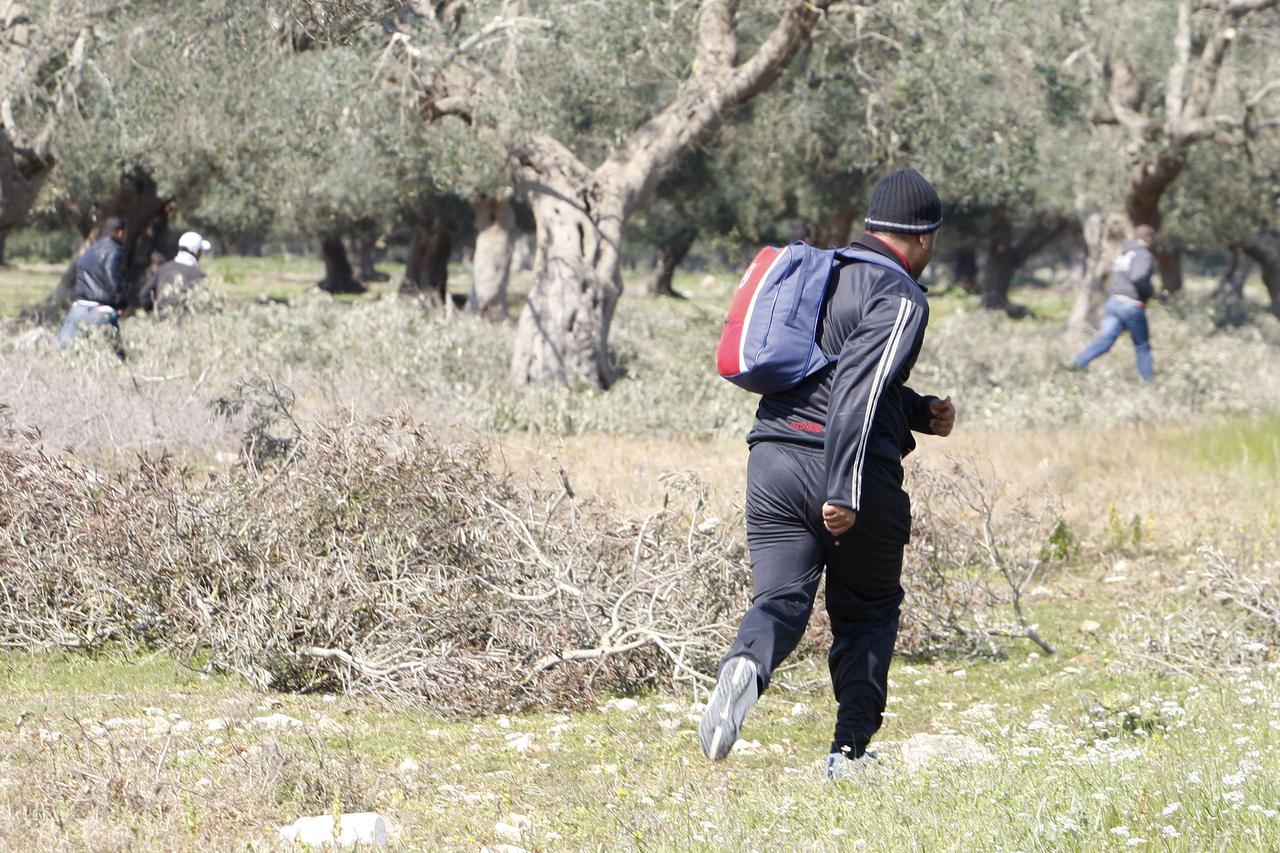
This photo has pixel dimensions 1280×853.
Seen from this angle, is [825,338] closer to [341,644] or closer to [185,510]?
[341,644]

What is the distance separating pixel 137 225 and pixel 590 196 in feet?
45.4

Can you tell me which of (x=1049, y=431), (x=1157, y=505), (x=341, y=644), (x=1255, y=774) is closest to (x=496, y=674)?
(x=341, y=644)

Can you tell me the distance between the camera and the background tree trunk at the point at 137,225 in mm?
23969

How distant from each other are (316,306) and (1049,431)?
9.14 meters

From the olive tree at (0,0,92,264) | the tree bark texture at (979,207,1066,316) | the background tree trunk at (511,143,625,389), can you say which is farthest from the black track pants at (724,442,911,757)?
the tree bark texture at (979,207,1066,316)

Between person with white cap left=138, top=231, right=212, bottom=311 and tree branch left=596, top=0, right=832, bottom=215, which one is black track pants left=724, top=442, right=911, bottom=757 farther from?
person with white cap left=138, top=231, right=212, bottom=311

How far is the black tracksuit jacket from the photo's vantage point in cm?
421

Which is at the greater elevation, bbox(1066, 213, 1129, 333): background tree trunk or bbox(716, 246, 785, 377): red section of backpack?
bbox(716, 246, 785, 377): red section of backpack

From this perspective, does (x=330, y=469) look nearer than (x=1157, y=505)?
Yes

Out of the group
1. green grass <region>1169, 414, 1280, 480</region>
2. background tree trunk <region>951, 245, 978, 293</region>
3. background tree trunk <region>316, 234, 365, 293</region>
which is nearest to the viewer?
green grass <region>1169, 414, 1280, 480</region>

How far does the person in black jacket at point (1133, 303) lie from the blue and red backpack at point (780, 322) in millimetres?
12845

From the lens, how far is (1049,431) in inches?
528

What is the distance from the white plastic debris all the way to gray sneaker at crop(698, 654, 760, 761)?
922 millimetres

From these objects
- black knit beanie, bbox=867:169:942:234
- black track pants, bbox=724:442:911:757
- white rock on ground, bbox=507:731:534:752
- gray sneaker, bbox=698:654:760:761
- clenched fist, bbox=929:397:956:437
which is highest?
black knit beanie, bbox=867:169:942:234
